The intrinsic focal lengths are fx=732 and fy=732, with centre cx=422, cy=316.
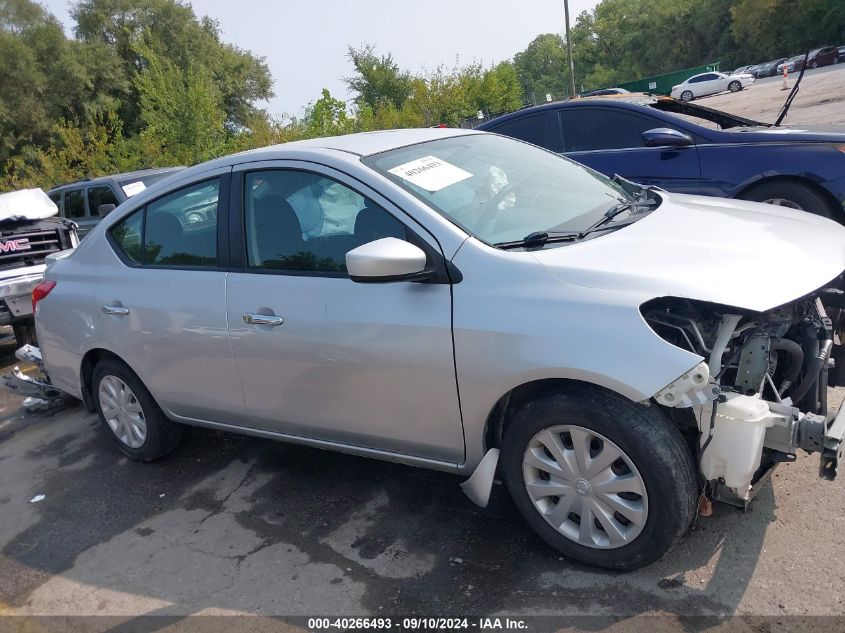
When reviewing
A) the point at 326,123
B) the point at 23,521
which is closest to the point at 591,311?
the point at 23,521

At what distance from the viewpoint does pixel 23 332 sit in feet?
24.2

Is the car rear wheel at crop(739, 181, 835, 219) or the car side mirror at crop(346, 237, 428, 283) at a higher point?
the car side mirror at crop(346, 237, 428, 283)

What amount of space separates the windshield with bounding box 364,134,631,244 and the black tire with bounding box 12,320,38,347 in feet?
18.0

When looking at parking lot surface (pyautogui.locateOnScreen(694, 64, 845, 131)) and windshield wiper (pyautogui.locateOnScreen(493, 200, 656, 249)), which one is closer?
windshield wiper (pyautogui.locateOnScreen(493, 200, 656, 249))

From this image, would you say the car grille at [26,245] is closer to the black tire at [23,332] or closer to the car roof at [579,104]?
the black tire at [23,332]

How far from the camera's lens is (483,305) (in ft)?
9.39

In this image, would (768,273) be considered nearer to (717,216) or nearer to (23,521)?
(717,216)

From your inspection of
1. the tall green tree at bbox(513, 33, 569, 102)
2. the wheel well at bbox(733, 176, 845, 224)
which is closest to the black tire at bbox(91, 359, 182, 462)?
the wheel well at bbox(733, 176, 845, 224)

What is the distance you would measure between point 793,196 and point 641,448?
4187mm

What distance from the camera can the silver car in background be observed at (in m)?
2.62

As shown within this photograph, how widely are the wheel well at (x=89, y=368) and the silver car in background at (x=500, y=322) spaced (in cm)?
34

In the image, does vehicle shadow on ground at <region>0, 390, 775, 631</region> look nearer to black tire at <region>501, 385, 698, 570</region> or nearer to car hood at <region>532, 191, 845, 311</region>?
black tire at <region>501, 385, 698, 570</region>

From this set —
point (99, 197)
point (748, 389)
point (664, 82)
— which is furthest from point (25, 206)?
point (664, 82)

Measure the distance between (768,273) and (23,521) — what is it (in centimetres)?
398
